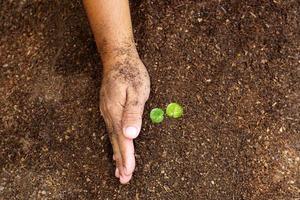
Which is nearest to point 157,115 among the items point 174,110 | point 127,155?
point 174,110

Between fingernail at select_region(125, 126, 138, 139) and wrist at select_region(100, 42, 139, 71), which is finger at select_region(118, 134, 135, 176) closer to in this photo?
fingernail at select_region(125, 126, 138, 139)

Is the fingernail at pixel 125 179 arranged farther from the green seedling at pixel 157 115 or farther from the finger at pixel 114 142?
the green seedling at pixel 157 115

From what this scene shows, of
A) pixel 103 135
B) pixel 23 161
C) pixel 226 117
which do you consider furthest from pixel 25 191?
pixel 226 117

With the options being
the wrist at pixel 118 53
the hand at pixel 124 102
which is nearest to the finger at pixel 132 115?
the hand at pixel 124 102

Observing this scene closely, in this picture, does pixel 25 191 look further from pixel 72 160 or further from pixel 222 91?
pixel 222 91

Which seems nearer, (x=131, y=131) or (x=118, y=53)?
(x=131, y=131)

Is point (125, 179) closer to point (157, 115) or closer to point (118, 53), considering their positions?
point (157, 115)

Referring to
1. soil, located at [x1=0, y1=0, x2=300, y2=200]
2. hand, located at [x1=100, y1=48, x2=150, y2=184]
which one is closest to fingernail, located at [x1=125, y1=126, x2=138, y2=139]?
hand, located at [x1=100, y1=48, x2=150, y2=184]
